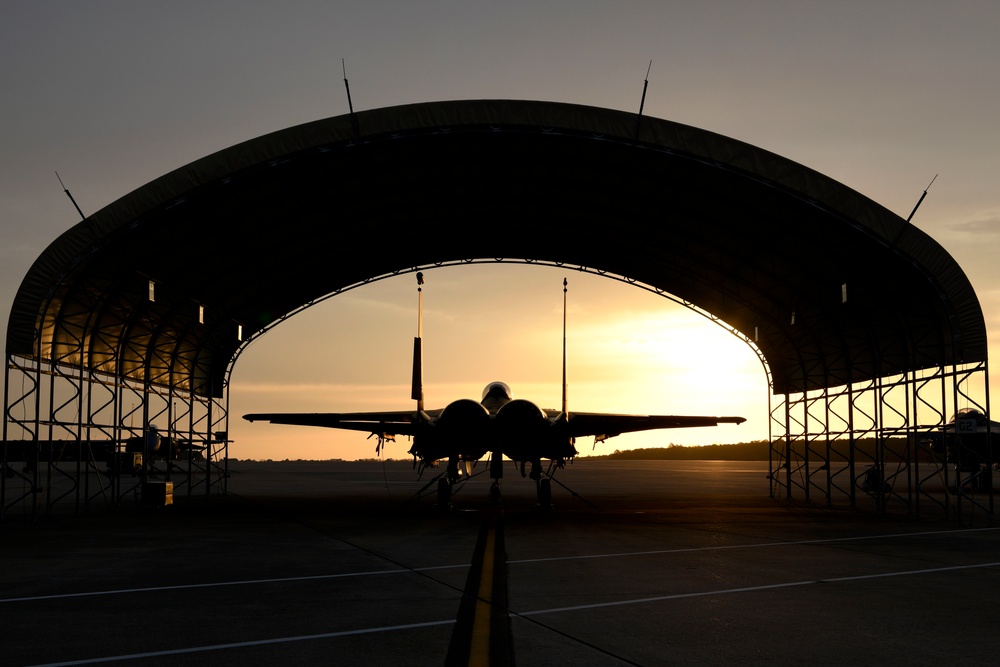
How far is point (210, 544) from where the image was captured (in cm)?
1647

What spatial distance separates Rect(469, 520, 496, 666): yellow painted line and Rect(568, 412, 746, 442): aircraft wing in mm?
9662

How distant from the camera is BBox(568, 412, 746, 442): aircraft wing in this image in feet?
77.4

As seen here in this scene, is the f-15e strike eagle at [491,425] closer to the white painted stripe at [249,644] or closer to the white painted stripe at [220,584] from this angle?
the white painted stripe at [220,584]

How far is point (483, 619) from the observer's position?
28.8 ft

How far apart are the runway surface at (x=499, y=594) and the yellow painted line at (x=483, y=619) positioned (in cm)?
3

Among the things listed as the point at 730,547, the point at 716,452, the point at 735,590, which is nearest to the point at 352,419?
the point at 730,547

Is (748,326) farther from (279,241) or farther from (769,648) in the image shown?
(769,648)

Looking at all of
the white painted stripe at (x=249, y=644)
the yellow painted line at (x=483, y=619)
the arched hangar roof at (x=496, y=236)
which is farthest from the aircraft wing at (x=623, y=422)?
the white painted stripe at (x=249, y=644)

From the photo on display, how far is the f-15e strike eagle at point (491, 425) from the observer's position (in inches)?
812

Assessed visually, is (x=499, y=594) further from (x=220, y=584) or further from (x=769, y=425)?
(x=769, y=425)

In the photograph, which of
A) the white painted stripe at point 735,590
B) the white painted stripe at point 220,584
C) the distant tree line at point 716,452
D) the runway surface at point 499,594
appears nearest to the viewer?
the runway surface at point 499,594

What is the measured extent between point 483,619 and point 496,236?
21717 millimetres

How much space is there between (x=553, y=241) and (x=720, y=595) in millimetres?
20436

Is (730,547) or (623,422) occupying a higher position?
(623,422)
